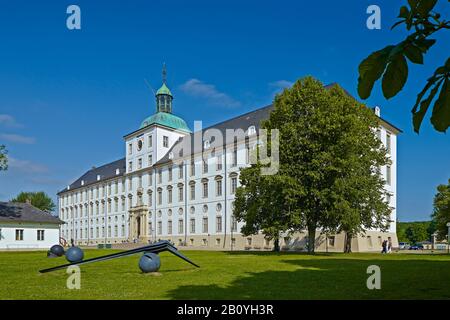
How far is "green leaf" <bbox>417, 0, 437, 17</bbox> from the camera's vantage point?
2.13m

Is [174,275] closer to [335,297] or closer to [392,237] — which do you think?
[335,297]

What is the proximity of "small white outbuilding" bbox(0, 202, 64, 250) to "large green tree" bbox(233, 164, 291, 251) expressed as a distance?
32578 mm

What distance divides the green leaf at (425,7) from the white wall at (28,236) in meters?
57.5

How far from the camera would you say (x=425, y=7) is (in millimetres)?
2141

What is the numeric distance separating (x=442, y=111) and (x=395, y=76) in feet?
1.15

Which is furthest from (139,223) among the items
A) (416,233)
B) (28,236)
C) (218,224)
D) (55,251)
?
(416,233)

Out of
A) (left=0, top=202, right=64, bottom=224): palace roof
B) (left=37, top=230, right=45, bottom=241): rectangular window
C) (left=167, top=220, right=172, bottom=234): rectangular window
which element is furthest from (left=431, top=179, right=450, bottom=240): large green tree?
(left=37, top=230, right=45, bottom=241): rectangular window

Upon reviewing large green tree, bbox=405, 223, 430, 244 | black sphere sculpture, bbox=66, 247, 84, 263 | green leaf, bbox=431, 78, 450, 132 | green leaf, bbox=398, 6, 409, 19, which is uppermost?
green leaf, bbox=398, 6, 409, 19

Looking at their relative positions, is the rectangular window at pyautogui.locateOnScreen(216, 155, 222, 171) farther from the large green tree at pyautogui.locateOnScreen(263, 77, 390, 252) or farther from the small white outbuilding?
the large green tree at pyautogui.locateOnScreen(263, 77, 390, 252)

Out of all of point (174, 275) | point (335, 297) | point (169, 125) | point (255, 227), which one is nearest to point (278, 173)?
point (255, 227)

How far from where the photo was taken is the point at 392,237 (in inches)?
1941

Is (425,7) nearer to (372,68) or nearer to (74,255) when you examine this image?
(372,68)

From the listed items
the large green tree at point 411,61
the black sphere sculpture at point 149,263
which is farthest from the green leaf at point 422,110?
the black sphere sculpture at point 149,263

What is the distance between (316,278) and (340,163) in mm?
15660
